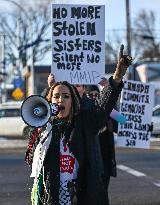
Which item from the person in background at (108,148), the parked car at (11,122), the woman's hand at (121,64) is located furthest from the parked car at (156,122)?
the woman's hand at (121,64)

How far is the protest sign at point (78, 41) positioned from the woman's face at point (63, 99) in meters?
2.43

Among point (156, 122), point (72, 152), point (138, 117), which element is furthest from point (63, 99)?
point (156, 122)

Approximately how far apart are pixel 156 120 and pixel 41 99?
1890cm

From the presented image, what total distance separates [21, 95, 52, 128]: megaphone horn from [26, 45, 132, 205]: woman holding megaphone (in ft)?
0.18

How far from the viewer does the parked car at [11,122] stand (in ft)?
76.6

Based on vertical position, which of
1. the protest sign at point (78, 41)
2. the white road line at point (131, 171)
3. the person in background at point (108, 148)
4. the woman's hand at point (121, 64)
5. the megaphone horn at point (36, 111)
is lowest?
the white road line at point (131, 171)

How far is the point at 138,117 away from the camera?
890 centimetres

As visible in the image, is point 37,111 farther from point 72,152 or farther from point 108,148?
point 108,148

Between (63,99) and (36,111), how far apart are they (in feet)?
0.63

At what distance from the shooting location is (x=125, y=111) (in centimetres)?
898

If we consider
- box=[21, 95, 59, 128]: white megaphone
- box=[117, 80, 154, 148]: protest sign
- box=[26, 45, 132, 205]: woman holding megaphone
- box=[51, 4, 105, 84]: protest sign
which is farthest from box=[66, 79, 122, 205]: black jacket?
box=[117, 80, 154, 148]: protest sign

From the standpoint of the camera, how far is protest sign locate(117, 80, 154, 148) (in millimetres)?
8828

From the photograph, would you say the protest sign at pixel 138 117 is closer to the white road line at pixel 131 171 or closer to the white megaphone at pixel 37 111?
the white road line at pixel 131 171

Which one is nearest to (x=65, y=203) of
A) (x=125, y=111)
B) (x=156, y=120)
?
(x=125, y=111)
